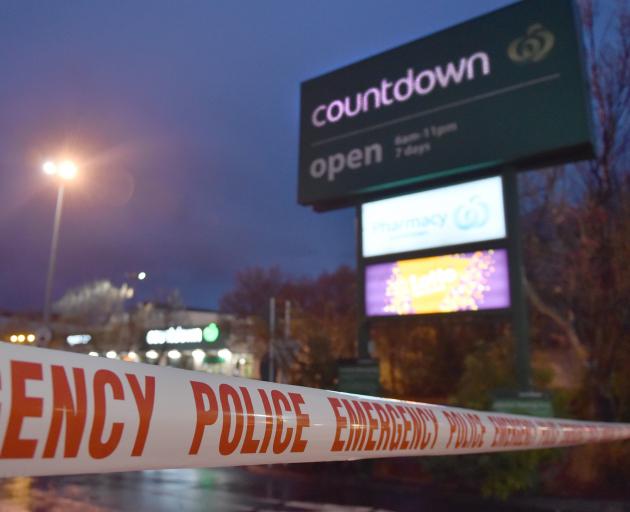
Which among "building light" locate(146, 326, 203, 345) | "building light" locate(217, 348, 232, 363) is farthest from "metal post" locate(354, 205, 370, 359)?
"building light" locate(217, 348, 232, 363)

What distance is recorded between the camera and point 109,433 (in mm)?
1501

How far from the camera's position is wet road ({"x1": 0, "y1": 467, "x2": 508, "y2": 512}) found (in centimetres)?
838

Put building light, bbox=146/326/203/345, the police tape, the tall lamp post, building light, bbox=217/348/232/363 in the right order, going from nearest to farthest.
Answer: the police tape → the tall lamp post → building light, bbox=146/326/203/345 → building light, bbox=217/348/232/363

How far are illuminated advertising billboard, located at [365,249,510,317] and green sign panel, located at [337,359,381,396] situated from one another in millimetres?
1432

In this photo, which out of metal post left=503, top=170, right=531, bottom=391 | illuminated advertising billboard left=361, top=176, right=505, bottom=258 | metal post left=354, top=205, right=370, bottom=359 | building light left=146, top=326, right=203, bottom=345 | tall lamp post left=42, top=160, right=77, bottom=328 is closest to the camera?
metal post left=503, top=170, right=531, bottom=391

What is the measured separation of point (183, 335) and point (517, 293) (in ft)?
83.6

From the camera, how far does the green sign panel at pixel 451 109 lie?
11.6 meters

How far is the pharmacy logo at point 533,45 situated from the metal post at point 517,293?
2.91 m

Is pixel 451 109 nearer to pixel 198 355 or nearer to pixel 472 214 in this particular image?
pixel 472 214

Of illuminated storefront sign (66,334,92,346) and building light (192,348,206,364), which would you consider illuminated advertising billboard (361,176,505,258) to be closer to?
building light (192,348,206,364)

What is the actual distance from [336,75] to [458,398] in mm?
9841

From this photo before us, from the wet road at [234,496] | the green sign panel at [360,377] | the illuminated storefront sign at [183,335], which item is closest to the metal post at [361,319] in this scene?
the green sign panel at [360,377]

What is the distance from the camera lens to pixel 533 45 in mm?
12203

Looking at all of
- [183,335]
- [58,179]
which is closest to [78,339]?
[183,335]
